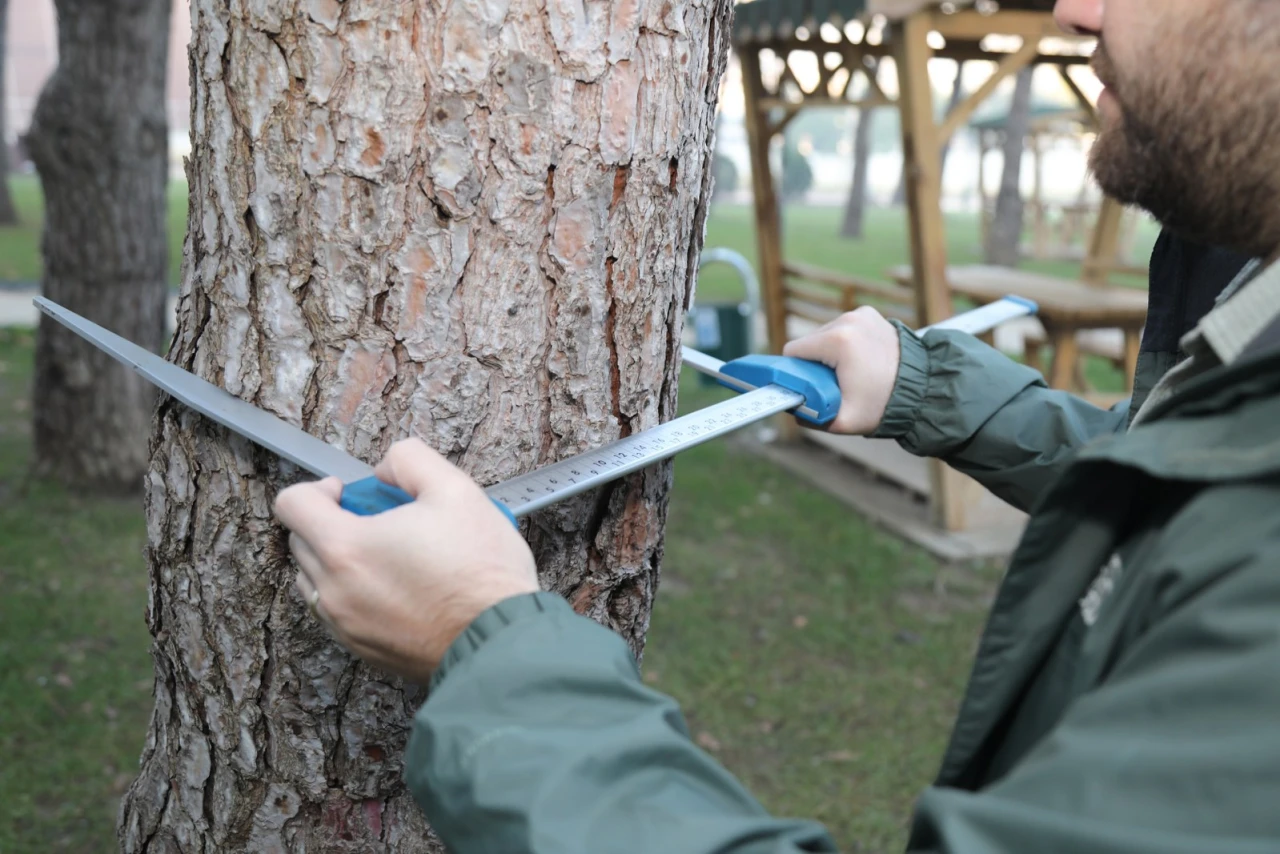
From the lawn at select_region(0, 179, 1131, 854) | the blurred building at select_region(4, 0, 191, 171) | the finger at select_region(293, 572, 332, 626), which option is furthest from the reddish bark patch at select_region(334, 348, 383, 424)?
the blurred building at select_region(4, 0, 191, 171)

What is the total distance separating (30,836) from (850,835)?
2.40 m

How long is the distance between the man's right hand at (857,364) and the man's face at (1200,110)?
70 centimetres

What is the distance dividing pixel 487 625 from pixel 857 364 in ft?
3.21

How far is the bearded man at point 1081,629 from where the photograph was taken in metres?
0.79

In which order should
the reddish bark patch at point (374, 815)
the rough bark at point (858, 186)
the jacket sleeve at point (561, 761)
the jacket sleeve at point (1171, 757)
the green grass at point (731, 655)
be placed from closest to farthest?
the jacket sleeve at point (1171, 757)
the jacket sleeve at point (561, 761)
the reddish bark patch at point (374, 815)
the green grass at point (731, 655)
the rough bark at point (858, 186)

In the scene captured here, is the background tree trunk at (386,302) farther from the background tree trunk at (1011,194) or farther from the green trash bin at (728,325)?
the background tree trunk at (1011,194)

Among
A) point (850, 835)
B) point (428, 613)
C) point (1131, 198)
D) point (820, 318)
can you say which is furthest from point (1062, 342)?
point (428, 613)

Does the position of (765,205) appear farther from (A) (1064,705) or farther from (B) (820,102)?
(A) (1064,705)

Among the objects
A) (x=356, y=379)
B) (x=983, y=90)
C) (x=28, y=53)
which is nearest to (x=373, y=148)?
(x=356, y=379)

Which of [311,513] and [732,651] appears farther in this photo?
[732,651]

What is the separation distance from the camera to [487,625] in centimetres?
105

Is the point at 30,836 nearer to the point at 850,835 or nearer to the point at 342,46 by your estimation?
the point at 850,835

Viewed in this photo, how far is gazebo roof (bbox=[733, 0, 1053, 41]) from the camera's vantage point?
5.27 meters

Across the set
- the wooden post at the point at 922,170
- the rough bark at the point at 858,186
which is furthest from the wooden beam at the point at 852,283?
the rough bark at the point at 858,186
